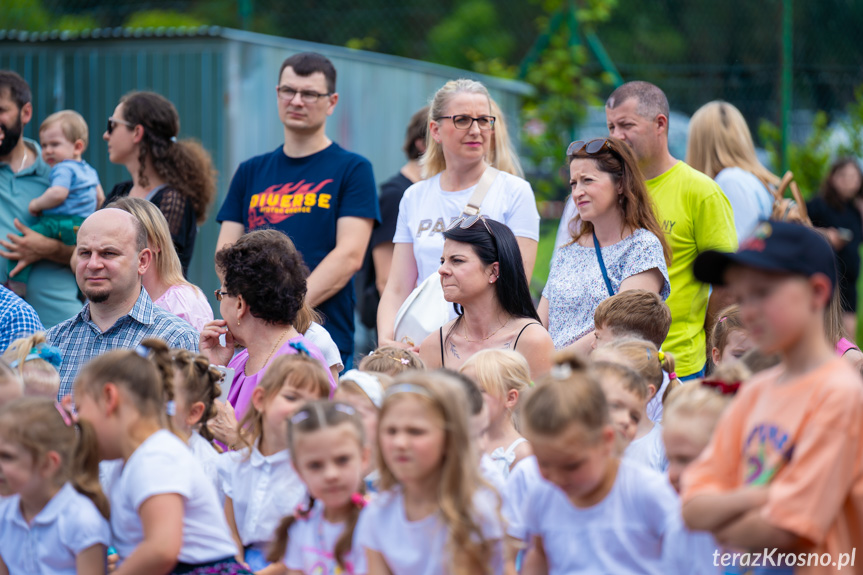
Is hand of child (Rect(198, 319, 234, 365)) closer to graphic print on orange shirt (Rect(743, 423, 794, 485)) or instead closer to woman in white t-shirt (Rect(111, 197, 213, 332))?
woman in white t-shirt (Rect(111, 197, 213, 332))

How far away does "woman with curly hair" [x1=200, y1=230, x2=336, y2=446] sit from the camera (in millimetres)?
3891

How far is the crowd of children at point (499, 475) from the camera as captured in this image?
2.21m

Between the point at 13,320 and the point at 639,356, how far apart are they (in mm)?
2644

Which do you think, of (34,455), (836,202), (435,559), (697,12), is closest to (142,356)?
(34,455)

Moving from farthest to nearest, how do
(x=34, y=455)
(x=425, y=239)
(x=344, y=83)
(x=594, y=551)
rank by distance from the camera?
(x=344, y=83) → (x=425, y=239) → (x=34, y=455) → (x=594, y=551)

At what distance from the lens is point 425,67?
893cm

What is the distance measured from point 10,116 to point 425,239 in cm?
257

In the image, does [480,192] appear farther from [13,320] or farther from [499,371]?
[13,320]

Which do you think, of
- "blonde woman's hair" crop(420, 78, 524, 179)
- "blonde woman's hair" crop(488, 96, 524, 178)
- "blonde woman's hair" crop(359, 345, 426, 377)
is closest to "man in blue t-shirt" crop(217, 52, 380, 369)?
"blonde woman's hair" crop(420, 78, 524, 179)

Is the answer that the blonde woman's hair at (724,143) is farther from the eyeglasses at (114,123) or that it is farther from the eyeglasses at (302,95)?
the eyeglasses at (114,123)

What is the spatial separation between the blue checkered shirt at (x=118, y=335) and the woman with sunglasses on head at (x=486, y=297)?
1.06 metres

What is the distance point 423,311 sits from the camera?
14.8ft

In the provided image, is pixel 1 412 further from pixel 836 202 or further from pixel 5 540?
pixel 836 202

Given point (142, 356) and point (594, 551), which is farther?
point (142, 356)
